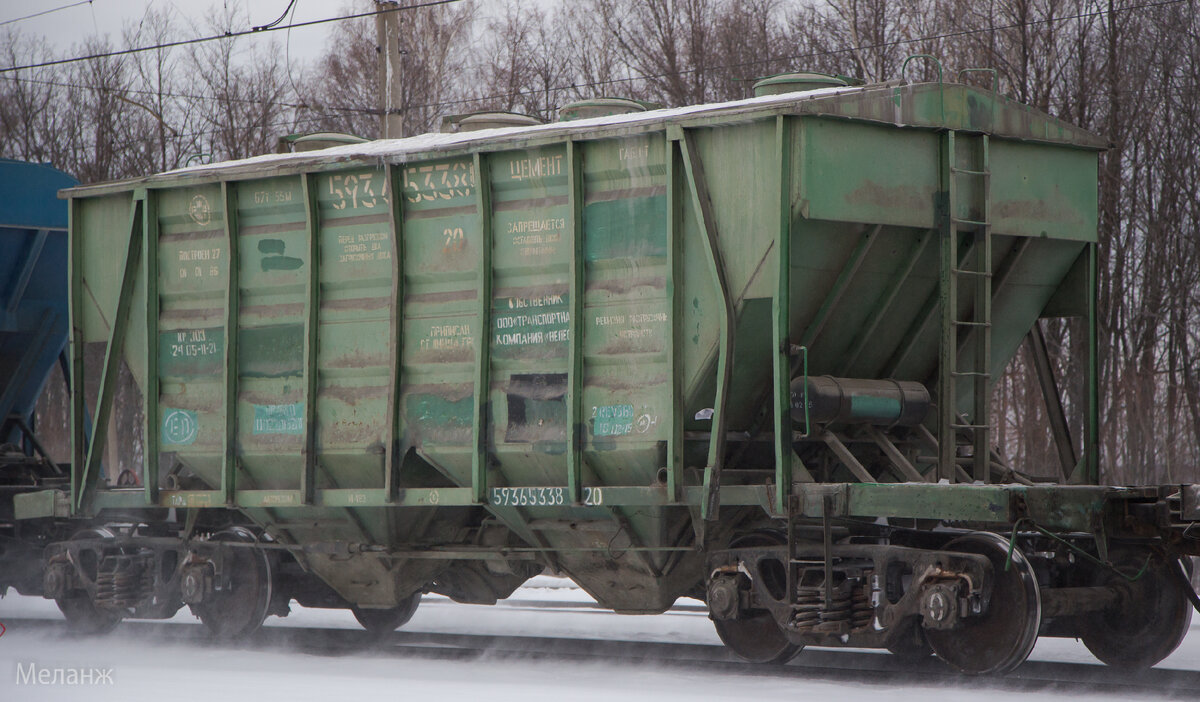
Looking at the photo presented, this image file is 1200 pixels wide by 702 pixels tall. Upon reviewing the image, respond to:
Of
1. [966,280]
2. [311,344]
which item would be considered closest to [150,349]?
[311,344]

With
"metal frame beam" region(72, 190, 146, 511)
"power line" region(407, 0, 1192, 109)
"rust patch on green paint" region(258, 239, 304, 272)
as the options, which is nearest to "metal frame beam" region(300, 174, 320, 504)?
"rust patch on green paint" region(258, 239, 304, 272)

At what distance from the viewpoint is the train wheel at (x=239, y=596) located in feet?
38.5

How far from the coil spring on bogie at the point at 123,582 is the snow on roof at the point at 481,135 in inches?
131

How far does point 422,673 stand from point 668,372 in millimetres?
2657

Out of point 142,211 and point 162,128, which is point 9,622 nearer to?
point 142,211

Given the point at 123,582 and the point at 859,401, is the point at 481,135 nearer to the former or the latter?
the point at 859,401

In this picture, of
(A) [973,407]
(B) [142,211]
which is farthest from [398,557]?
(A) [973,407]

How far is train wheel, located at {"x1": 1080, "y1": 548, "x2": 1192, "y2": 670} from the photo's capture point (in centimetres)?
927

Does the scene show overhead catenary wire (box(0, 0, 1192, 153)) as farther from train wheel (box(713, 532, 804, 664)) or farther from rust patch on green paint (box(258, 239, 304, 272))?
train wheel (box(713, 532, 804, 664))

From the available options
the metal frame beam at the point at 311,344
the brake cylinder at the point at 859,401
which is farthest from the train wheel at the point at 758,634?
the metal frame beam at the point at 311,344

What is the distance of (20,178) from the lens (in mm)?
13414

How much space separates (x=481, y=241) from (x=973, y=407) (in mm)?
3575

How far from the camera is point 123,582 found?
12008 mm

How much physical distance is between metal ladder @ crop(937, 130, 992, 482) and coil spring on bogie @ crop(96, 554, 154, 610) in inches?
267
